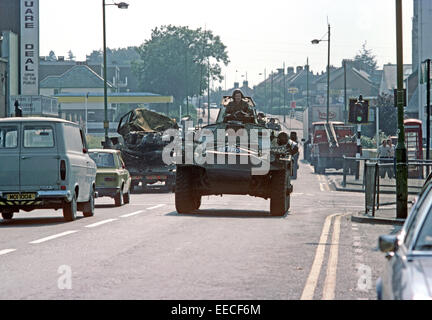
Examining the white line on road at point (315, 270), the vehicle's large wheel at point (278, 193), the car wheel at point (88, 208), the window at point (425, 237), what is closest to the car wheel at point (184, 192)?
the vehicle's large wheel at point (278, 193)

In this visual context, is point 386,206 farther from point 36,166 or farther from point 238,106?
point 36,166

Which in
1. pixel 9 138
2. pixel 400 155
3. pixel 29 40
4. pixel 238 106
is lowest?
pixel 400 155

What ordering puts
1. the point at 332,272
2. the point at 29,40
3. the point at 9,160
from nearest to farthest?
the point at 332,272
the point at 9,160
the point at 29,40

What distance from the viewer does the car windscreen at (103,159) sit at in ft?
90.5

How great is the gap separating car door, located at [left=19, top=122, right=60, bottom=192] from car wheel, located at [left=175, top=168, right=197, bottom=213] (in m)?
2.91

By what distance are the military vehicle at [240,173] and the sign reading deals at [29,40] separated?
51.9m

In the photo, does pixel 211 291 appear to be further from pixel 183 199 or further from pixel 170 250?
pixel 183 199

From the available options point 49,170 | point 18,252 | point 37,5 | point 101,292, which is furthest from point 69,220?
point 37,5

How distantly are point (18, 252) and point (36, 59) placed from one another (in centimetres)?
6046

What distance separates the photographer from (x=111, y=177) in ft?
88.2

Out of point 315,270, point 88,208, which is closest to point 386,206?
point 88,208

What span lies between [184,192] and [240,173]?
5.06 ft

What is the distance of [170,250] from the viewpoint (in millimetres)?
13945

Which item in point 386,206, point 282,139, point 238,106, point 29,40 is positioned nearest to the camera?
point 282,139
